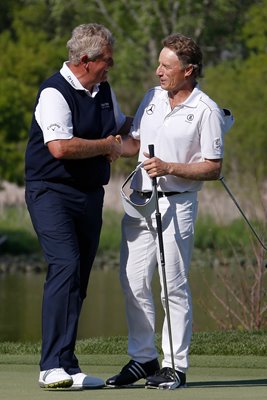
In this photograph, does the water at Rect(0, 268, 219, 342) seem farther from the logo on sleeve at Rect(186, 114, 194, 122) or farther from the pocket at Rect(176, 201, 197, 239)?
the logo on sleeve at Rect(186, 114, 194, 122)

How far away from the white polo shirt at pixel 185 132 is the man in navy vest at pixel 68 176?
0.22 metres

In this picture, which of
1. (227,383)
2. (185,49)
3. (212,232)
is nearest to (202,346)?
(227,383)

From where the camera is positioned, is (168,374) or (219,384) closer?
(168,374)

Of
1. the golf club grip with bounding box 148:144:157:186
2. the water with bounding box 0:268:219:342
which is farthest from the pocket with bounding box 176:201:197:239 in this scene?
the water with bounding box 0:268:219:342

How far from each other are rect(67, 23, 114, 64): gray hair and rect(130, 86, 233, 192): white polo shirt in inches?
17.2

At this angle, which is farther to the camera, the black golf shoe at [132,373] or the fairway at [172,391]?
the black golf shoe at [132,373]

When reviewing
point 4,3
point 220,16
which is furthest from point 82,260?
point 4,3

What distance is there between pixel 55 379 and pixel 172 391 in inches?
23.4

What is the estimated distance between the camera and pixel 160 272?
7609 millimetres

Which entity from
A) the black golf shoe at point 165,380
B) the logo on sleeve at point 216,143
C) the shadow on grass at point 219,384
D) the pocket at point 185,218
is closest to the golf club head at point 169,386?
the black golf shoe at point 165,380

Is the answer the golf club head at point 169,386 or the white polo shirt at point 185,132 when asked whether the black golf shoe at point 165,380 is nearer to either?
the golf club head at point 169,386

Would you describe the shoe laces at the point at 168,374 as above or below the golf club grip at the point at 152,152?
below

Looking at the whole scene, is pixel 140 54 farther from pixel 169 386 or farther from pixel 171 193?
pixel 169 386

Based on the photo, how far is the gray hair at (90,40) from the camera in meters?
7.54
